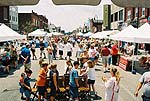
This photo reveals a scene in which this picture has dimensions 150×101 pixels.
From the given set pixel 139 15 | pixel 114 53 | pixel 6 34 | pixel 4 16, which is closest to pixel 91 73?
pixel 6 34

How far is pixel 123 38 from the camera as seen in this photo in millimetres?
17453

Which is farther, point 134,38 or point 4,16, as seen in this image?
point 4,16

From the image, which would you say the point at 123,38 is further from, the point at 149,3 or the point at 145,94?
the point at 149,3

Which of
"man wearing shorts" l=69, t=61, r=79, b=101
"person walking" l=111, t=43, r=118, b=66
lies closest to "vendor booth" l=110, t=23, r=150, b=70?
"person walking" l=111, t=43, r=118, b=66

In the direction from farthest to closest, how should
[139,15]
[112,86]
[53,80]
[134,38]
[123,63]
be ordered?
[139,15]
[123,63]
[134,38]
[53,80]
[112,86]

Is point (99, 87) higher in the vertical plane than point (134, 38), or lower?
lower

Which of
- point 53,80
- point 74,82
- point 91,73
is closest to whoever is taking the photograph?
point 53,80

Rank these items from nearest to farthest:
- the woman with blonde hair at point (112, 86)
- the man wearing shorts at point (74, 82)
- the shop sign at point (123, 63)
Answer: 1. the woman with blonde hair at point (112, 86)
2. the man wearing shorts at point (74, 82)
3. the shop sign at point (123, 63)

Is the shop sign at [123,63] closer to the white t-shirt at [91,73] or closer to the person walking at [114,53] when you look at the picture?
the person walking at [114,53]

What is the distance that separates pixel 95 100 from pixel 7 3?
23.8ft

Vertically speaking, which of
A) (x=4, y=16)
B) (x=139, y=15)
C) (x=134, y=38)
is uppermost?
(x=4, y=16)

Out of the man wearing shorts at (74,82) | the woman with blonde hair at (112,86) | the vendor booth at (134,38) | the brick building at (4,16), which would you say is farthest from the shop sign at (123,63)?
the brick building at (4,16)

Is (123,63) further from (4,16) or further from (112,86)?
(4,16)

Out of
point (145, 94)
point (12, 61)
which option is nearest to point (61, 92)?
point (145, 94)
